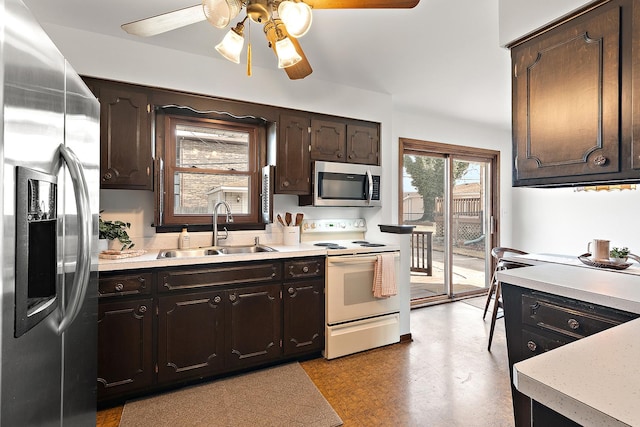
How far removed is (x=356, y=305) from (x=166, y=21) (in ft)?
7.84

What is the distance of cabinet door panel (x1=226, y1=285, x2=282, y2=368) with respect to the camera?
231 cm

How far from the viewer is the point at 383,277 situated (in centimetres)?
283

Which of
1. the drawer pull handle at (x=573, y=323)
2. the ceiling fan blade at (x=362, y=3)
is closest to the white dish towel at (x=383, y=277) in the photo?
the drawer pull handle at (x=573, y=323)

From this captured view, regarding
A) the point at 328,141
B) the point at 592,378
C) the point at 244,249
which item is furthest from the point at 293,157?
the point at 592,378

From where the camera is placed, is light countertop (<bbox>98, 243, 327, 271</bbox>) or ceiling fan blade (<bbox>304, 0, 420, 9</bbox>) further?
light countertop (<bbox>98, 243, 327, 271</bbox>)

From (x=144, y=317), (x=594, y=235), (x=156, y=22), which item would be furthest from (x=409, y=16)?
(x=594, y=235)

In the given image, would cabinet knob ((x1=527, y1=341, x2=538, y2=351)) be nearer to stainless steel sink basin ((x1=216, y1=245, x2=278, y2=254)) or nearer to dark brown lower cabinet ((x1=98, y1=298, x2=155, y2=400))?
stainless steel sink basin ((x1=216, y1=245, x2=278, y2=254))

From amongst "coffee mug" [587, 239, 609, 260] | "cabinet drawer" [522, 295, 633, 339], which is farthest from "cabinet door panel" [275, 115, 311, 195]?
"coffee mug" [587, 239, 609, 260]

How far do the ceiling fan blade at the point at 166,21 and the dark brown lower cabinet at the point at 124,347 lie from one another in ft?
5.12

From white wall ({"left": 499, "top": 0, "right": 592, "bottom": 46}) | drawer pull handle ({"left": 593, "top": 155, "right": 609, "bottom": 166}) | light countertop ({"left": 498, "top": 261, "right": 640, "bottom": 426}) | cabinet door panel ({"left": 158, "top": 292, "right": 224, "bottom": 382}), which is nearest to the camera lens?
light countertop ({"left": 498, "top": 261, "right": 640, "bottom": 426})

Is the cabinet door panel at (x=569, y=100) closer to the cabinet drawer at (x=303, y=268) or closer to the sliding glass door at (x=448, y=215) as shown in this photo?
the cabinet drawer at (x=303, y=268)

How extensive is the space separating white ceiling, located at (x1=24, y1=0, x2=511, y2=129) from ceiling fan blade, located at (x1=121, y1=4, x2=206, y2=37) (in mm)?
447

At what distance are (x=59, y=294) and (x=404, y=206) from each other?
363 centimetres

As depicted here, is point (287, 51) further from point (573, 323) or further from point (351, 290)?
point (351, 290)
